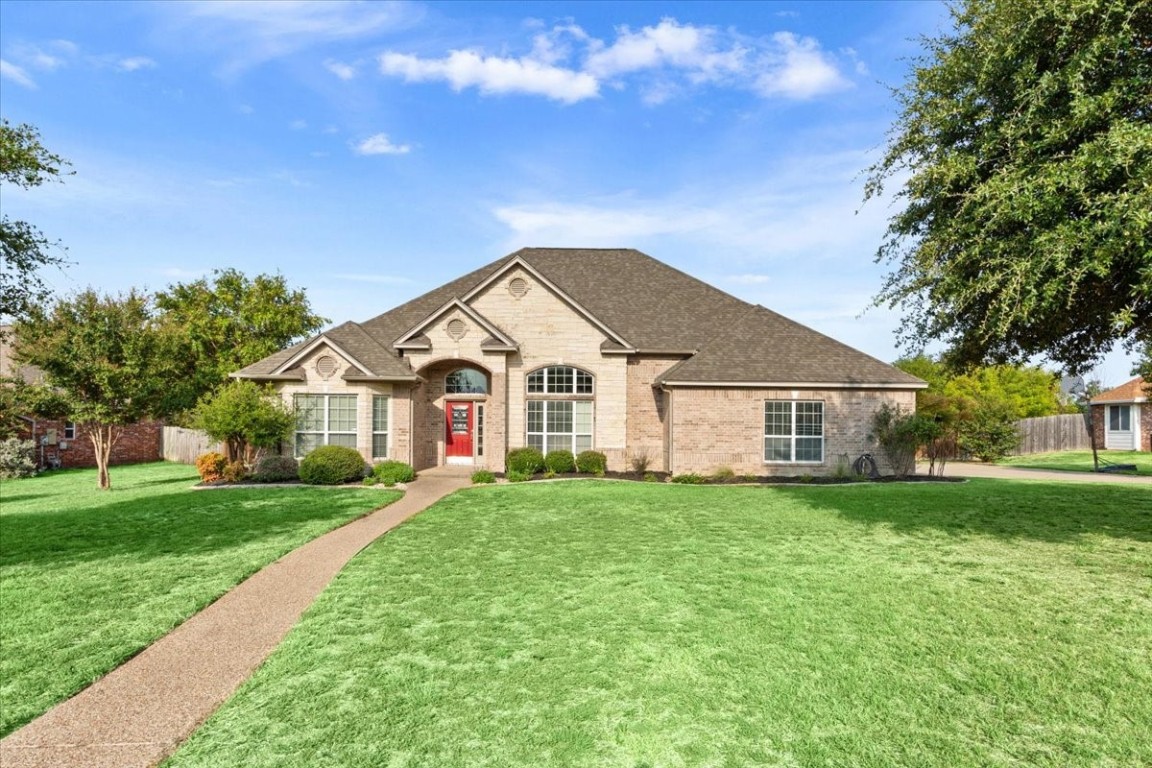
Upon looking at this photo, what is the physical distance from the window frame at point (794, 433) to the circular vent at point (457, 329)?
35.8 ft

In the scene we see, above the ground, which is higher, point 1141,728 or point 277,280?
point 277,280

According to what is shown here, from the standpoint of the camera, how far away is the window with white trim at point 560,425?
2291 cm

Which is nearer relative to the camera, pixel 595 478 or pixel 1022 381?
pixel 595 478

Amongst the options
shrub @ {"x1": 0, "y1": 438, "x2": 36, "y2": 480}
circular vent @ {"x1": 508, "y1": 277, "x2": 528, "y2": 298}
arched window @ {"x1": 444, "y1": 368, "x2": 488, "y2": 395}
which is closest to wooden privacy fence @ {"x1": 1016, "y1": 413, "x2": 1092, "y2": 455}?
circular vent @ {"x1": 508, "y1": 277, "x2": 528, "y2": 298}

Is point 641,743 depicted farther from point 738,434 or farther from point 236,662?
point 738,434

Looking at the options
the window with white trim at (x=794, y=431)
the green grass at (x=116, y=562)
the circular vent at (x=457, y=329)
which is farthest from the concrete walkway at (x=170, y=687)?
the window with white trim at (x=794, y=431)

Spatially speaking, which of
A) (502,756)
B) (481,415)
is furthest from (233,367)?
(502,756)

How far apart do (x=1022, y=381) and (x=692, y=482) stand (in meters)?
33.1

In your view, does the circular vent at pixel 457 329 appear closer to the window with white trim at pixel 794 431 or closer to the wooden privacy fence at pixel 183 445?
the window with white trim at pixel 794 431

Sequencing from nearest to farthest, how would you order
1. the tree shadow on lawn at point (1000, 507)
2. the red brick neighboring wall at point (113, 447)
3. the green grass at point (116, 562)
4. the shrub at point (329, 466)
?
the green grass at point (116, 562) < the tree shadow on lawn at point (1000, 507) < the shrub at point (329, 466) < the red brick neighboring wall at point (113, 447)

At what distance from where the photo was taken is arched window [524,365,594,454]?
75.1 feet

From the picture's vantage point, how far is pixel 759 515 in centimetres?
1394

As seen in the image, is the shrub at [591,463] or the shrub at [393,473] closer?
the shrub at [393,473]

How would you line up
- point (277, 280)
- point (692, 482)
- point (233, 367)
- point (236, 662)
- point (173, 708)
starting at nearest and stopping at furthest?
point (173, 708), point (236, 662), point (692, 482), point (233, 367), point (277, 280)
